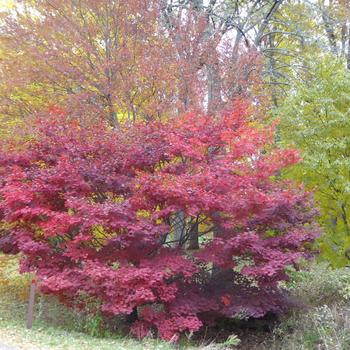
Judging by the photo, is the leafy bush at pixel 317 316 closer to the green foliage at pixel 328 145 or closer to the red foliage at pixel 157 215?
the red foliage at pixel 157 215

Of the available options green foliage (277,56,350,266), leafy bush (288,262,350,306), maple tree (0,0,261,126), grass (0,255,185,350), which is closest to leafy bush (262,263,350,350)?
leafy bush (288,262,350,306)

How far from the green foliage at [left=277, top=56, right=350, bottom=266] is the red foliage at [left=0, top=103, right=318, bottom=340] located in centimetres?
275

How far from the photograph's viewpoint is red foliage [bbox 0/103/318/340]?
23.1ft

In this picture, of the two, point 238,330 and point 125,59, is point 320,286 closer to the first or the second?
point 238,330

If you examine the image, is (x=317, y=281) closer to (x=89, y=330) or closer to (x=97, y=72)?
(x=89, y=330)

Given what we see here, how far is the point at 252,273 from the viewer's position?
732cm

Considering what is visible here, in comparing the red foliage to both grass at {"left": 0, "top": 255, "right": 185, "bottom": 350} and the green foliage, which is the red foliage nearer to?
grass at {"left": 0, "top": 255, "right": 185, "bottom": 350}

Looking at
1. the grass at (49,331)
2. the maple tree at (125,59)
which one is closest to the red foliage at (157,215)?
the grass at (49,331)

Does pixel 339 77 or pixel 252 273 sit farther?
pixel 339 77

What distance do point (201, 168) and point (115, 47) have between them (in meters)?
5.06

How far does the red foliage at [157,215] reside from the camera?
703 cm

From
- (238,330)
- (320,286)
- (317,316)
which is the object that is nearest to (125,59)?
(238,330)

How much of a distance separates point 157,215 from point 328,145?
5.30 metres

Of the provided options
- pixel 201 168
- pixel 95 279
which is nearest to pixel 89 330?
pixel 95 279
